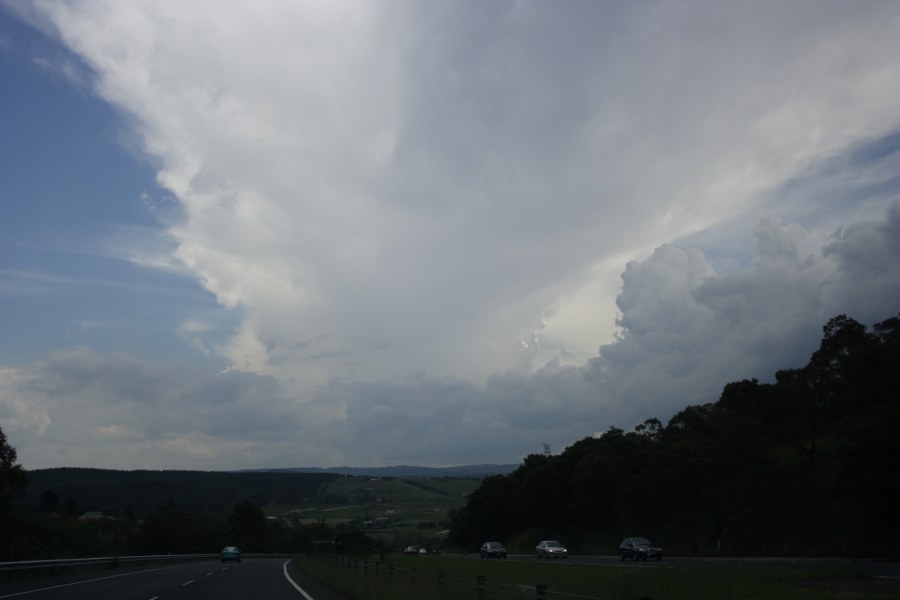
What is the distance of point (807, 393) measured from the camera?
220ft

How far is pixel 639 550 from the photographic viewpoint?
46.4 meters

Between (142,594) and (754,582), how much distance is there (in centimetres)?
1814

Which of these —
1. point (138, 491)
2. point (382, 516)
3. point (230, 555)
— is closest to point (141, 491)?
point (138, 491)

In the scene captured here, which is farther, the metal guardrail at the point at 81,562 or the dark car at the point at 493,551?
the dark car at the point at 493,551

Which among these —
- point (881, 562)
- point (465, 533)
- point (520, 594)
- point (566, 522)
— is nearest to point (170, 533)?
point (465, 533)

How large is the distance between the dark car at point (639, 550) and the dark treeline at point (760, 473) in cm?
806

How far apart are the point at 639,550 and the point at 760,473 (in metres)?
14.0

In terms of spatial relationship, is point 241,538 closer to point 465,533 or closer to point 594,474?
point 465,533

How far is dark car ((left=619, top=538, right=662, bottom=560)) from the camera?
46.0 m

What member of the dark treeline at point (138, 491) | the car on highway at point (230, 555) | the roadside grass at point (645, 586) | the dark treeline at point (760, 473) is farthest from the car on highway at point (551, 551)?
the dark treeline at point (138, 491)

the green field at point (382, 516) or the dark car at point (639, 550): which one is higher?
the green field at point (382, 516)

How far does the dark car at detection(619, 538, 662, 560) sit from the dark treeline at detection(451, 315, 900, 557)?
26.4 ft

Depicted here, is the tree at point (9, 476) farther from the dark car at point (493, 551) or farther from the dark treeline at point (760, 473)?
the dark treeline at point (760, 473)

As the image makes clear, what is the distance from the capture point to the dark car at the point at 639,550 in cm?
4600
